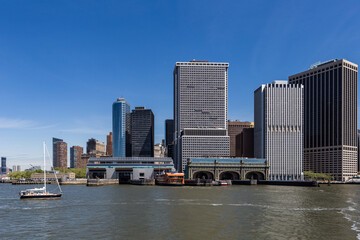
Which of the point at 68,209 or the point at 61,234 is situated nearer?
the point at 61,234

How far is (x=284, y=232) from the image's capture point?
2234 inches

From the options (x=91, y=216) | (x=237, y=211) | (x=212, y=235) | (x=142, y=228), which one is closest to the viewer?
(x=212, y=235)

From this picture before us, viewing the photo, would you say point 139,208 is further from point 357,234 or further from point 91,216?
point 357,234

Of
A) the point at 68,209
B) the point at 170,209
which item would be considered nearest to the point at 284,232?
the point at 170,209

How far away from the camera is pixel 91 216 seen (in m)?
71.8

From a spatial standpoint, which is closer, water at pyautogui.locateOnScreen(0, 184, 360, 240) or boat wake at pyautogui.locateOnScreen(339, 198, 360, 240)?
water at pyautogui.locateOnScreen(0, 184, 360, 240)

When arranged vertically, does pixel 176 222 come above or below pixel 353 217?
above

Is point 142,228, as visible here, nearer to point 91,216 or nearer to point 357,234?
point 91,216

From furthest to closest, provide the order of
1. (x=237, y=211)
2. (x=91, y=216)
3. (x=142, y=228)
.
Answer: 1. (x=237, y=211)
2. (x=91, y=216)
3. (x=142, y=228)

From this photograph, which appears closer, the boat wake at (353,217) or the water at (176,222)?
the water at (176,222)

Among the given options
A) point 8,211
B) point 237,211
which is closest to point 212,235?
point 237,211

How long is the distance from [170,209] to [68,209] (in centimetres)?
2539

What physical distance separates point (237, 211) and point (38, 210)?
48.3m

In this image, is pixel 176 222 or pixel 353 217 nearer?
pixel 176 222
